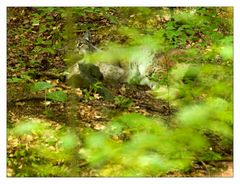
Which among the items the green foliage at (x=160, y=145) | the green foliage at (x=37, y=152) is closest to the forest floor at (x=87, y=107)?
the green foliage at (x=37, y=152)

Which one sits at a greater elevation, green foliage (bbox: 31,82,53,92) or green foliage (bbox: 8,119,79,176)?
green foliage (bbox: 31,82,53,92)

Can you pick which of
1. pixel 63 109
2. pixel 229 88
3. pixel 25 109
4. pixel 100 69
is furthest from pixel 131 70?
pixel 229 88

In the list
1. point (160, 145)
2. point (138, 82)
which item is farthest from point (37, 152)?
point (160, 145)

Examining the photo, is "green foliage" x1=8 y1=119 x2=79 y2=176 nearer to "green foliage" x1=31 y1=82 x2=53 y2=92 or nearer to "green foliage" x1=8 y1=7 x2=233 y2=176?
"green foliage" x1=8 y1=7 x2=233 y2=176

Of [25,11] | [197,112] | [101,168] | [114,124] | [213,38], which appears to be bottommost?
[101,168]

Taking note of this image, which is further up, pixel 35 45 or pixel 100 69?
pixel 35 45

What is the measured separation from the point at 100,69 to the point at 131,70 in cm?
33

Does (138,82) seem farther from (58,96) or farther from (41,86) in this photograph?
(41,86)

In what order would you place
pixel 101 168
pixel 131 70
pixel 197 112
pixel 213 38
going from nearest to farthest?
pixel 197 112 → pixel 101 168 → pixel 213 38 → pixel 131 70

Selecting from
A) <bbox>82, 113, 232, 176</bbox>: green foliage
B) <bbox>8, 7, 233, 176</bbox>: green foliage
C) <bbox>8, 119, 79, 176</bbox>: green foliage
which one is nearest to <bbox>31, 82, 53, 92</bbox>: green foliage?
<bbox>8, 7, 233, 176</bbox>: green foliage

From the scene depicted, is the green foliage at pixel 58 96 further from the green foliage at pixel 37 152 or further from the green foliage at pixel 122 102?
the green foliage at pixel 122 102

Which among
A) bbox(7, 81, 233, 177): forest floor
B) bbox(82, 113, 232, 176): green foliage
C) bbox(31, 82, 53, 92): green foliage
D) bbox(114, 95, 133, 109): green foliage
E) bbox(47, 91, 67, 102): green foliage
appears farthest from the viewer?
bbox(31, 82, 53, 92): green foliage

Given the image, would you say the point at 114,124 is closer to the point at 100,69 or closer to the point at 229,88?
the point at 100,69

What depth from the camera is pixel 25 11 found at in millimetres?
3908
